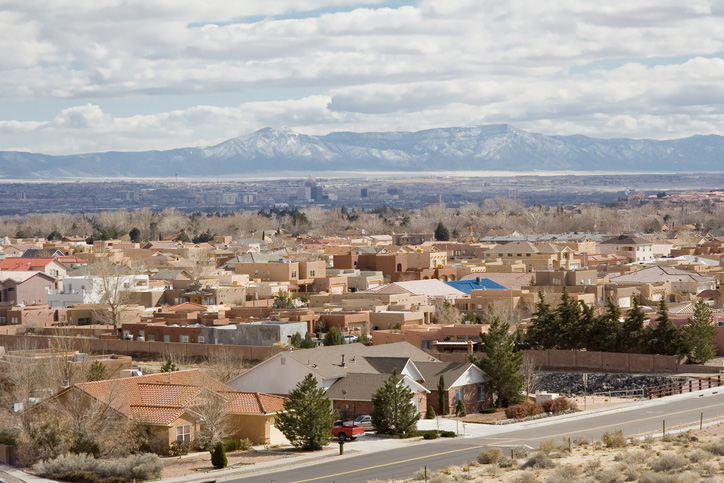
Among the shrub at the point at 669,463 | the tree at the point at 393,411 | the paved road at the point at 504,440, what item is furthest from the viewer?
the tree at the point at 393,411

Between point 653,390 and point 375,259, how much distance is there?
2344 inches

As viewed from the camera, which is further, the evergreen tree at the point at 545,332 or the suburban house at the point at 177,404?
the evergreen tree at the point at 545,332

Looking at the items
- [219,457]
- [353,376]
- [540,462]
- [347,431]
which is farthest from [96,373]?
[540,462]

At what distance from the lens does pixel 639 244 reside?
143 meters

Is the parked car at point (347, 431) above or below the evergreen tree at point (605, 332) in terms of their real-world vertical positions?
below

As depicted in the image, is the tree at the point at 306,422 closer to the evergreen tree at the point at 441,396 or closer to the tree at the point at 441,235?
the evergreen tree at the point at 441,396

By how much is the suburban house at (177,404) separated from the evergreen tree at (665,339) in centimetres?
2215

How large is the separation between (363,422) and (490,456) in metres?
10.8

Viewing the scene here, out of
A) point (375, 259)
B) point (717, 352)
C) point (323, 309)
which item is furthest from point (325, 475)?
point (375, 259)

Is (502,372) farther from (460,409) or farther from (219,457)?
(219,457)

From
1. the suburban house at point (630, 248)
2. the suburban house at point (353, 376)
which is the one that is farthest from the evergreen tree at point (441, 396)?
the suburban house at point (630, 248)

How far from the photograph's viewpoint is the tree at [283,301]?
278 feet

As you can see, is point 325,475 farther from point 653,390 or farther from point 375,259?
point 375,259

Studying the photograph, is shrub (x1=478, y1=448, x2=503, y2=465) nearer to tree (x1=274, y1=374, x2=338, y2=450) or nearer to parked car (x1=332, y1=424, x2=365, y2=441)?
tree (x1=274, y1=374, x2=338, y2=450)
